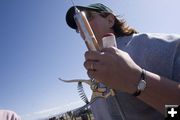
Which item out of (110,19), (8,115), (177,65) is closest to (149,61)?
(177,65)

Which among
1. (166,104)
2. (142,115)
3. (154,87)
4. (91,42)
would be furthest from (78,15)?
(142,115)

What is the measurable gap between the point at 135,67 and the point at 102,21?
1326mm

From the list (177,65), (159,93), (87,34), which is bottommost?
(159,93)

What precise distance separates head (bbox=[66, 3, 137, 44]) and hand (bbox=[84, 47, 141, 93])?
1.10 m

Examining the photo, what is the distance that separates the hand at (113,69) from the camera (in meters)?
1.63

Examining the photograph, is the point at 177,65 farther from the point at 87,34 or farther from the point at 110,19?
the point at 110,19

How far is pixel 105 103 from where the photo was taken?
9.20 feet

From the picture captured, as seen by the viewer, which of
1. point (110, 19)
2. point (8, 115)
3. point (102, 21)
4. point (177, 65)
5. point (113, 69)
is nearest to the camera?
point (113, 69)

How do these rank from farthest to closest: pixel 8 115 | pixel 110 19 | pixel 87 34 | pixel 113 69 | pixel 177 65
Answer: pixel 8 115 < pixel 110 19 < pixel 177 65 < pixel 87 34 < pixel 113 69

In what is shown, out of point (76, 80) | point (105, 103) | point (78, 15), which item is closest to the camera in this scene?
point (78, 15)

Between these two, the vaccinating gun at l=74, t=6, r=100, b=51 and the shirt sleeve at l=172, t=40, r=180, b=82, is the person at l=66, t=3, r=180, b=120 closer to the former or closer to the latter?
the shirt sleeve at l=172, t=40, r=180, b=82

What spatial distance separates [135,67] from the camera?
5.54 feet

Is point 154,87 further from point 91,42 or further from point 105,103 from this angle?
point 105,103

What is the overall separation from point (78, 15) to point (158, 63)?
83cm
